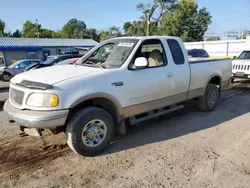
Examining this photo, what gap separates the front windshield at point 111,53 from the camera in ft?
14.2

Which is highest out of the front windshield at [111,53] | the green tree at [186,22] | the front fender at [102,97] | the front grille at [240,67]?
the green tree at [186,22]

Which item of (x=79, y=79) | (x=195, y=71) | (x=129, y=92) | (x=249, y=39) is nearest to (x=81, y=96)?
(x=79, y=79)

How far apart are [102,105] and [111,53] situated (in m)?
1.15

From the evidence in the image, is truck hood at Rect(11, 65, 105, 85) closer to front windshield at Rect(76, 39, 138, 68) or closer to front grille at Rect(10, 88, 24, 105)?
front grille at Rect(10, 88, 24, 105)

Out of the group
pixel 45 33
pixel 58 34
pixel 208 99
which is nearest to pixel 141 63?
pixel 208 99

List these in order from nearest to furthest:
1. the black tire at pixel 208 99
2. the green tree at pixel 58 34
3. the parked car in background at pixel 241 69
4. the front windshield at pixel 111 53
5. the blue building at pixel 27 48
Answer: the front windshield at pixel 111 53 < the black tire at pixel 208 99 < the parked car in background at pixel 241 69 < the blue building at pixel 27 48 < the green tree at pixel 58 34

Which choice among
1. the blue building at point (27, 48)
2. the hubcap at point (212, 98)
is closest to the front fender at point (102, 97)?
the hubcap at point (212, 98)

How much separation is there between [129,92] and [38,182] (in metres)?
2.04

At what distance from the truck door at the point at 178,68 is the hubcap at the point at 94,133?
1914 millimetres

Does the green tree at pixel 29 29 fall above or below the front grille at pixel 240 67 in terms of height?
above

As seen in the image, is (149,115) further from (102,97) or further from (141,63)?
(102,97)

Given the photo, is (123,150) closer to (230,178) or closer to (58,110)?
(58,110)

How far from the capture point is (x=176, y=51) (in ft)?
16.9

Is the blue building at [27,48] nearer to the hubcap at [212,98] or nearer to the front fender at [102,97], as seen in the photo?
the hubcap at [212,98]
